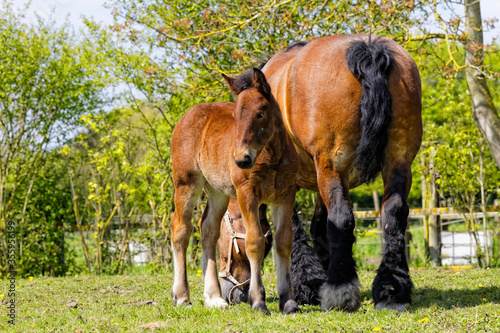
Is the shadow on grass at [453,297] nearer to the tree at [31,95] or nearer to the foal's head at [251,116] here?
the foal's head at [251,116]

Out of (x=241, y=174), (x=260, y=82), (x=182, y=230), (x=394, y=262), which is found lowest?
(x=394, y=262)

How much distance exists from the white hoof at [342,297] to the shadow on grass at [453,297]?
0.49 meters

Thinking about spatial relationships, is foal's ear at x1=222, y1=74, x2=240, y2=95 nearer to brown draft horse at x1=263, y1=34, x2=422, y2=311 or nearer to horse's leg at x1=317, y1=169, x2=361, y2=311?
brown draft horse at x1=263, y1=34, x2=422, y2=311

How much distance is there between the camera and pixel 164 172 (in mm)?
10094

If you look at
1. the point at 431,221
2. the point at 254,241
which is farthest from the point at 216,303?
the point at 431,221

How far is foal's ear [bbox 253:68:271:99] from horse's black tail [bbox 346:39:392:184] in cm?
77

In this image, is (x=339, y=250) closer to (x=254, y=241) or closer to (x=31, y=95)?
(x=254, y=241)

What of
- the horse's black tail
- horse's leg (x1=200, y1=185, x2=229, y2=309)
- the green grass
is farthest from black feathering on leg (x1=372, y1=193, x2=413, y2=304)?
horse's leg (x1=200, y1=185, x2=229, y2=309)

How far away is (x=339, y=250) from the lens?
176 inches

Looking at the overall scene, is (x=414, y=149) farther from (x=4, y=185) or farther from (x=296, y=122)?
(x=4, y=185)

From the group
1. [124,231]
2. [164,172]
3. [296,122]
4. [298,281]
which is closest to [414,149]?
[296,122]

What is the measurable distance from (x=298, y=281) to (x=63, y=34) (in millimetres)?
8208

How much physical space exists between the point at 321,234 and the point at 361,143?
162 cm

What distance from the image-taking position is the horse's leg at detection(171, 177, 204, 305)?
17.3 feet
